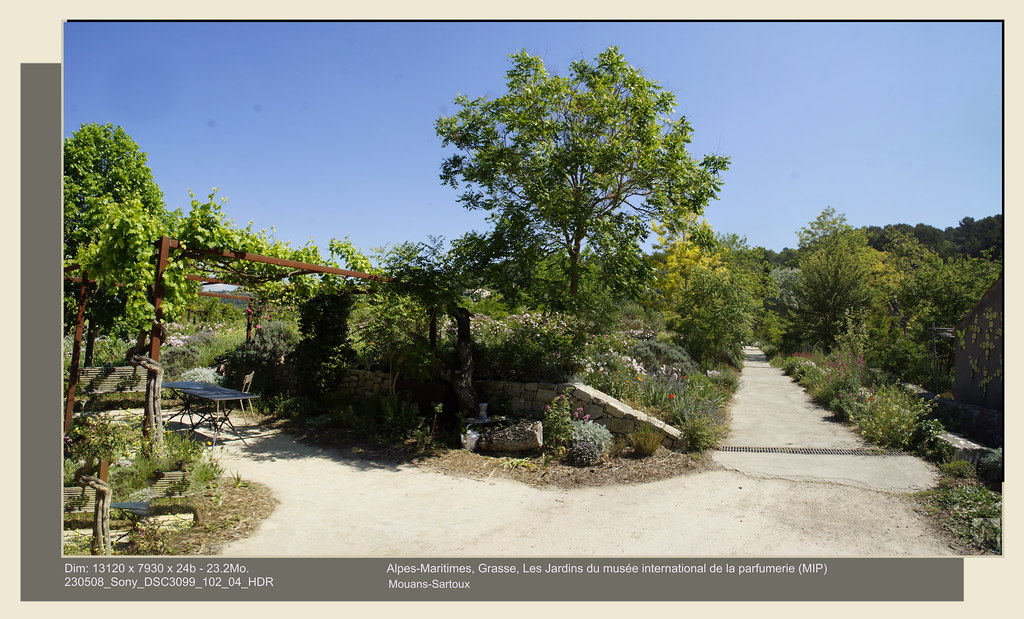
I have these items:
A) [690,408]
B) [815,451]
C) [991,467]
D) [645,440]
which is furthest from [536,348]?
[991,467]

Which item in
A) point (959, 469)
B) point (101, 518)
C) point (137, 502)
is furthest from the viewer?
point (959, 469)

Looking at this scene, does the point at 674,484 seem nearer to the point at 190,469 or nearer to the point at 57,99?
the point at 190,469

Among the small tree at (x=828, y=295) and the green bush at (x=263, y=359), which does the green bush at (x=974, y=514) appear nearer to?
the green bush at (x=263, y=359)

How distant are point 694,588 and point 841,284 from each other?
19797mm

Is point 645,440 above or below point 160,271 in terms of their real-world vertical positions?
below

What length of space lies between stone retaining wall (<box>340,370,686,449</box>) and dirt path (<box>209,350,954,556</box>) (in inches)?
39.1

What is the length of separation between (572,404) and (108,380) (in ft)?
24.6

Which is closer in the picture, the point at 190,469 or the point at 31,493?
the point at 31,493

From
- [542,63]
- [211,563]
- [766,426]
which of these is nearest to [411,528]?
[211,563]

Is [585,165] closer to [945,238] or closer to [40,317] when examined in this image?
[40,317]

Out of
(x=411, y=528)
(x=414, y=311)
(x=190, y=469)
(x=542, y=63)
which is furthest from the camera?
(x=542, y=63)

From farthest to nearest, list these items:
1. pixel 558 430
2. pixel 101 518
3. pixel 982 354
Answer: pixel 982 354
pixel 558 430
pixel 101 518

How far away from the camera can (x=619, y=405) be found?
24.6 feet

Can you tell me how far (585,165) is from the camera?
912cm
